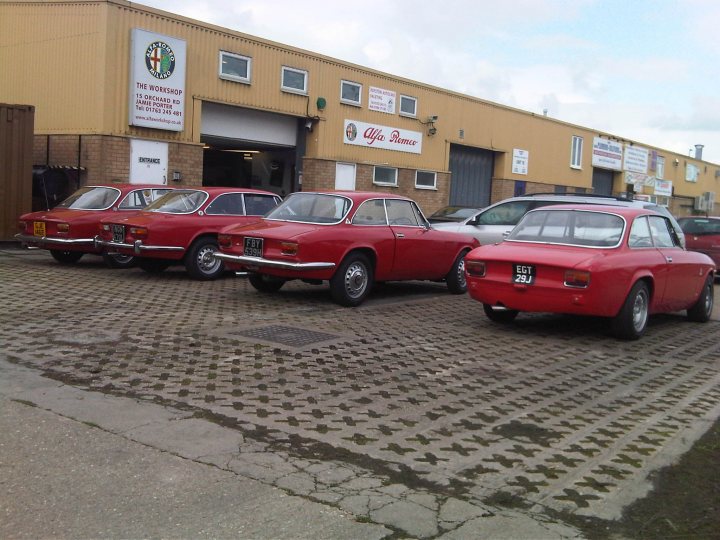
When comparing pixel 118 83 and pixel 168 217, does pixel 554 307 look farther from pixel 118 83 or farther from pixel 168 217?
pixel 118 83

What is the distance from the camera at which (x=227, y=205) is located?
12.5 metres

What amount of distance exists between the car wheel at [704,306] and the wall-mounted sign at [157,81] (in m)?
12.0

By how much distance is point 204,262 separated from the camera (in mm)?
12078

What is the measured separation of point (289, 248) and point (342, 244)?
0.73 metres

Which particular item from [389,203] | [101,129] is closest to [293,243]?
[389,203]

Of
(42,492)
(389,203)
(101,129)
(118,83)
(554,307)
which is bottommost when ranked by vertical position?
(42,492)

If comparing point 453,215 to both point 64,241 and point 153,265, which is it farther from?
point 64,241

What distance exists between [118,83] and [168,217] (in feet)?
20.2

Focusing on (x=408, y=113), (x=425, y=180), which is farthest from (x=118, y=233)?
(x=425, y=180)

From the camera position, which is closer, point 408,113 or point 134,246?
point 134,246

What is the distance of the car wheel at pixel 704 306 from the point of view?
1030cm

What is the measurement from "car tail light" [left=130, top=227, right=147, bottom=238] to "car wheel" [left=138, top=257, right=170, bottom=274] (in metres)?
0.99

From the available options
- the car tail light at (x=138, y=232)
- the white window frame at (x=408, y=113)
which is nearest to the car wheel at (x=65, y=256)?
the car tail light at (x=138, y=232)

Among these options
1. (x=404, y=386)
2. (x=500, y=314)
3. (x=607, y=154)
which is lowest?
(x=404, y=386)
